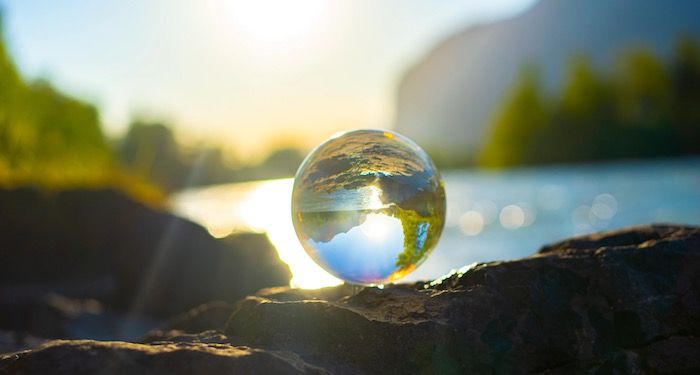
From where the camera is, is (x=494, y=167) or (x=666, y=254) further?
(x=494, y=167)

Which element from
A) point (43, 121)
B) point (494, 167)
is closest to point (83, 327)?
point (43, 121)

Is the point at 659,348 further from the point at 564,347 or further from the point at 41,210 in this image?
the point at 41,210

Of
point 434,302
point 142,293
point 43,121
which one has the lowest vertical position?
point 434,302

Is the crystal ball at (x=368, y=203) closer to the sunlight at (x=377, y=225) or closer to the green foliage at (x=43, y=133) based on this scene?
the sunlight at (x=377, y=225)

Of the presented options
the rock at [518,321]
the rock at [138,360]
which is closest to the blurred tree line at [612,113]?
the rock at [518,321]

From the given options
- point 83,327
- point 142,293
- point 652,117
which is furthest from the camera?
point 652,117

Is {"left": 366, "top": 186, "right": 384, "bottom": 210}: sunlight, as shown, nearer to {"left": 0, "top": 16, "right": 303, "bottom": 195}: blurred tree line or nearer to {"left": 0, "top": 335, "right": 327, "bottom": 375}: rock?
{"left": 0, "top": 335, "right": 327, "bottom": 375}: rock

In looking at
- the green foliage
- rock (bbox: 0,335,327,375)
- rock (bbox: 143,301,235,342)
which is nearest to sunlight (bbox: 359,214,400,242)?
rock (bbox: 0,335,327,375)
